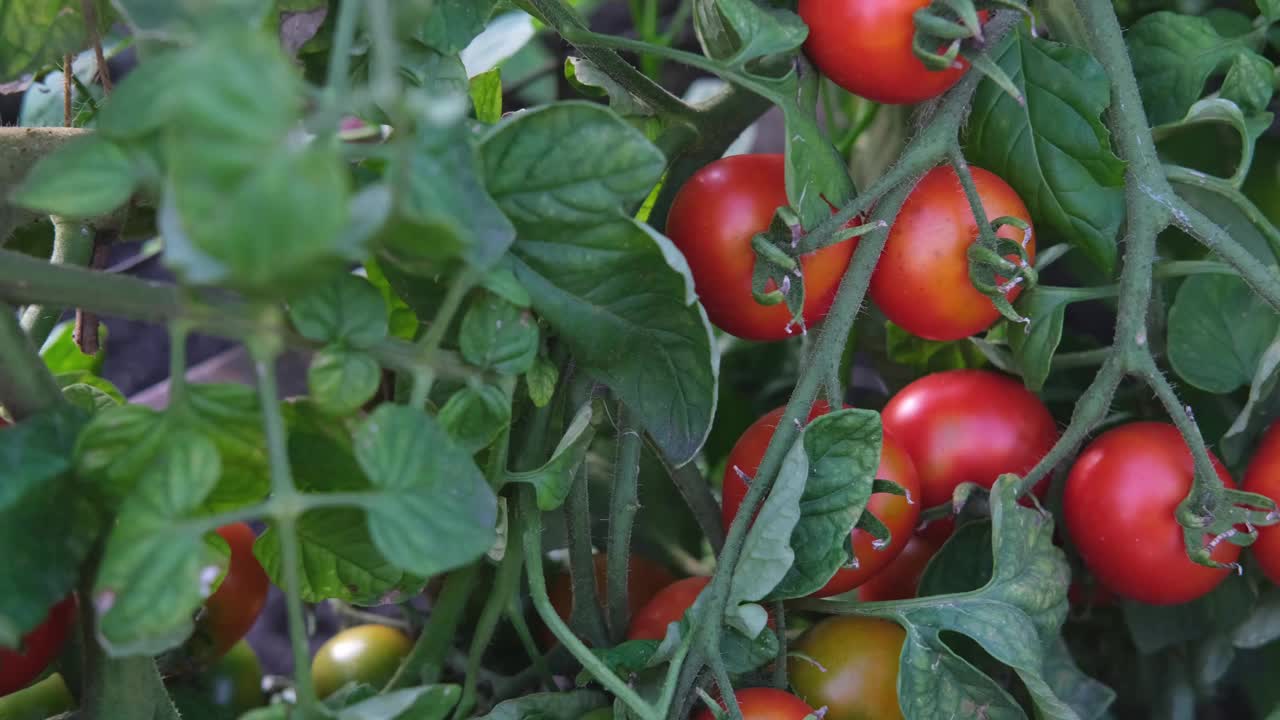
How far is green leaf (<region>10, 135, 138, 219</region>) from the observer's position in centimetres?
31

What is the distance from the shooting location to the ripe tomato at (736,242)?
534 millimetres

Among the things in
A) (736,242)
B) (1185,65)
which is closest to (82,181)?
(736,242)

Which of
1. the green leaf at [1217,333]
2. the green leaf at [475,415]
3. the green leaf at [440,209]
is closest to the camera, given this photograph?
the green leaf at [440,209]

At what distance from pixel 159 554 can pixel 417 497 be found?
0.25 feet

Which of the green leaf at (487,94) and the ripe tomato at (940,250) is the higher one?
the green leaf at (487,94)

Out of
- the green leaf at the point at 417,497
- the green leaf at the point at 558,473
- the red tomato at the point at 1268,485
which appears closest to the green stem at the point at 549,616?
the green leaf at the point at 558,473

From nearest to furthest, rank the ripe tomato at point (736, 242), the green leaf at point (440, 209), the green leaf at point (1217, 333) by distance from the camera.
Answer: the green leaf at point (440, 209)
the ripe tomato at point (736, 242)
the green leaf at point (1217, 333)

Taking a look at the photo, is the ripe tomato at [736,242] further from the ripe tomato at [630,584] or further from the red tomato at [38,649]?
the red tomato at [38,649]

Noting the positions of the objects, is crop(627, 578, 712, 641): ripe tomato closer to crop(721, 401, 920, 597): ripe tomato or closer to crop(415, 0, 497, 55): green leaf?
crop(721, 401, 920, 597): ripe tomato

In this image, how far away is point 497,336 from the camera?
411 millimetres

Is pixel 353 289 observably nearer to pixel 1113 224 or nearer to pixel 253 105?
pixel 253 105

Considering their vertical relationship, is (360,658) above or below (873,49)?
below

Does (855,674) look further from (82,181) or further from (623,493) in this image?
(82,181)

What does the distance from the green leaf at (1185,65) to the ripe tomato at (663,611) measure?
373mm
